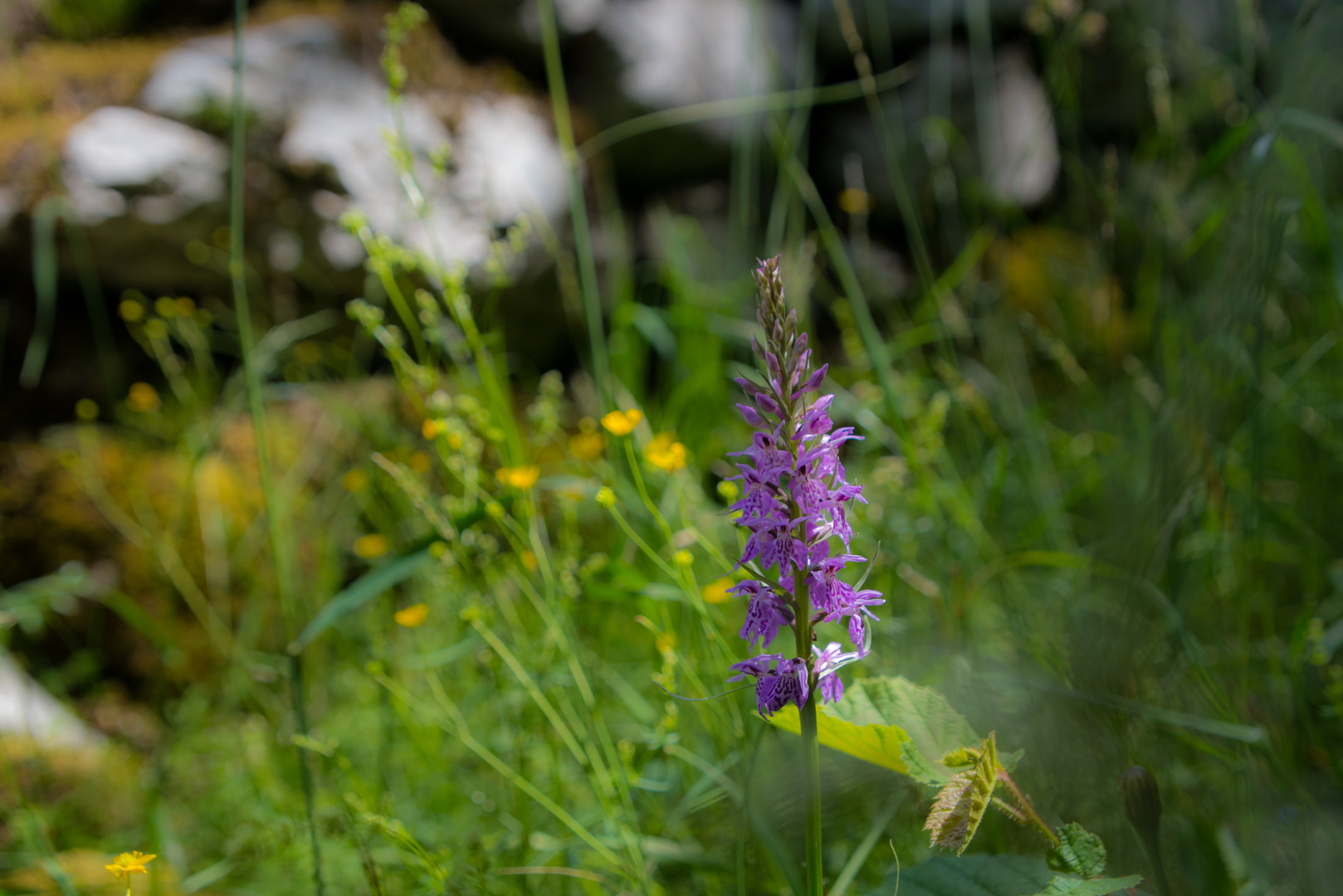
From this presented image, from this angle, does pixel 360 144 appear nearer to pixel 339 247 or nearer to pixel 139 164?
pixel 339 247

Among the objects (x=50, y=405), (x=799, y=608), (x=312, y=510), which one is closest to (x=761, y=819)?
(x=799, y=608)

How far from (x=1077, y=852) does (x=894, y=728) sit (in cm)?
18

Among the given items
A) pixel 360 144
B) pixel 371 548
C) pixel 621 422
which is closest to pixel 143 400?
pixel 371 548

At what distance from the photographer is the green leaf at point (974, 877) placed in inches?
25.4

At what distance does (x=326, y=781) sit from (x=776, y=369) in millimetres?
1408

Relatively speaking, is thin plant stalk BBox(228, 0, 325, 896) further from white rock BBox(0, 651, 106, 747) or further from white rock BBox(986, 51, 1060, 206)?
white rock BBox(986, 51, 1060, 206)

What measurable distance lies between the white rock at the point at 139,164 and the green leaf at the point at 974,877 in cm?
271

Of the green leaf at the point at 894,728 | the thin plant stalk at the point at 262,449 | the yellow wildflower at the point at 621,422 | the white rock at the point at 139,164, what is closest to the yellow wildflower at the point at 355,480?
the thin plant stalk at the point at 262,449

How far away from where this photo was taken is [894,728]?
618 mm

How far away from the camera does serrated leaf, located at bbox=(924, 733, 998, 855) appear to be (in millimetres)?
588

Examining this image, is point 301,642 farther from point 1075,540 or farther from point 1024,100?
point 1024,100

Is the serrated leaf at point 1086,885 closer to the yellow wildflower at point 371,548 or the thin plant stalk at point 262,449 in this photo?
the thin plant stalk at point 262,449

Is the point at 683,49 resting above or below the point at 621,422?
above

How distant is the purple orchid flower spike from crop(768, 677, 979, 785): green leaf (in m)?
0.06
